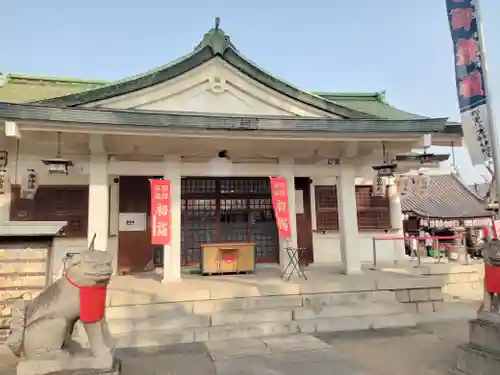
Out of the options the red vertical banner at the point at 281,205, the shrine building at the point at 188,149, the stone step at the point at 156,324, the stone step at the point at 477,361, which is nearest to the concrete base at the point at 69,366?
the stone step at the point at 156,324

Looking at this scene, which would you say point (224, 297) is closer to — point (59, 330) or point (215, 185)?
point (59, 330)

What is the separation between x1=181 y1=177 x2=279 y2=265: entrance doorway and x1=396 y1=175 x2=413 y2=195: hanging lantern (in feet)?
15.8

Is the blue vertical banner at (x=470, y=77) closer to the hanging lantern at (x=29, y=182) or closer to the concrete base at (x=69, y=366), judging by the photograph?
the concrete base at (x=69, y=366)

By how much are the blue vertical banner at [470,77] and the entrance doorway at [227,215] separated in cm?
704

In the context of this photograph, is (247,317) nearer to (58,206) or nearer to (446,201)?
(58,206)

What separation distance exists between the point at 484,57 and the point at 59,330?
22.9 feet

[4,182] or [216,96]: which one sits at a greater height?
[216,96]

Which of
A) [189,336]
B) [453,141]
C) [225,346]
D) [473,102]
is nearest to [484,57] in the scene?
[473,102]

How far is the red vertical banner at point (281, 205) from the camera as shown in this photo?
9031mm

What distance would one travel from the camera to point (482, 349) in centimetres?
449

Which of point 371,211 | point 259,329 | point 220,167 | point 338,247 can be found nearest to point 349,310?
point 259,329

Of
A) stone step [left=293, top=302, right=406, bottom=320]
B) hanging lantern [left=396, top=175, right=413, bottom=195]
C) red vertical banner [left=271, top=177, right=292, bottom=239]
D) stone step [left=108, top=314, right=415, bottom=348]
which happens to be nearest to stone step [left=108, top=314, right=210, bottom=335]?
stone step [left=108, top=314, right=415, bottom=348]

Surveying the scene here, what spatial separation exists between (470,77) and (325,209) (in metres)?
7.35

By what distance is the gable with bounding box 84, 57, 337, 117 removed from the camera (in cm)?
904
